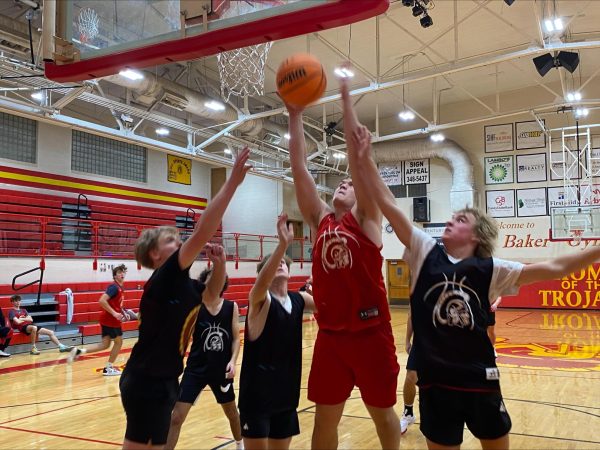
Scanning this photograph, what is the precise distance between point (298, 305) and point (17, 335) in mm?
9709

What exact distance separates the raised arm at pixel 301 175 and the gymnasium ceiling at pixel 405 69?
327 inches

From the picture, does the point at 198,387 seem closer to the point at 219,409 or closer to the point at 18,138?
the point at 219,409

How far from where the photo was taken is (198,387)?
4.22 m

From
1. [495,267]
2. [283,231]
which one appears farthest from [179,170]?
[495,267]

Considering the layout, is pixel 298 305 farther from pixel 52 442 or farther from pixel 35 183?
pixel 35 183

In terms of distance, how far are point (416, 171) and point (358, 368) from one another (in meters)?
20.5

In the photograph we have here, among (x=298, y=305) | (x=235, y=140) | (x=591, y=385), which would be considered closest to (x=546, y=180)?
(x=235, y=140)

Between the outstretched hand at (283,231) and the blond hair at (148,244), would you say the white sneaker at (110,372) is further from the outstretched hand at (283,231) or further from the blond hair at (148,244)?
the outstretched hand at (283,231)

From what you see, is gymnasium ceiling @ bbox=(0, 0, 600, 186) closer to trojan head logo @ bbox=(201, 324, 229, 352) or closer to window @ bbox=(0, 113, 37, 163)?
window @ bbox=(0, 113, 37, 163)

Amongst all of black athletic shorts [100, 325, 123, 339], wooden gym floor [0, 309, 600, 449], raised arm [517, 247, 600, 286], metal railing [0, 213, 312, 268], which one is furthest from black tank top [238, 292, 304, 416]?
metal railing [0, 213, 312, 268]

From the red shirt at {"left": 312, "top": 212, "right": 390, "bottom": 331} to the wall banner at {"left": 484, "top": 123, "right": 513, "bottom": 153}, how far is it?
19506 mm

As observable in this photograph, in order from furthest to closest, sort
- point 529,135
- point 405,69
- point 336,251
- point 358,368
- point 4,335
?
point 529,135
point 405,69
point 4,335
point 336,251
point 358,368

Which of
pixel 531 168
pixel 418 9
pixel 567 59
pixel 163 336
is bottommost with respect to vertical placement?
pixel 163 336

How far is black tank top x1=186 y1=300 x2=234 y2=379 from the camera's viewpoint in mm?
4320
